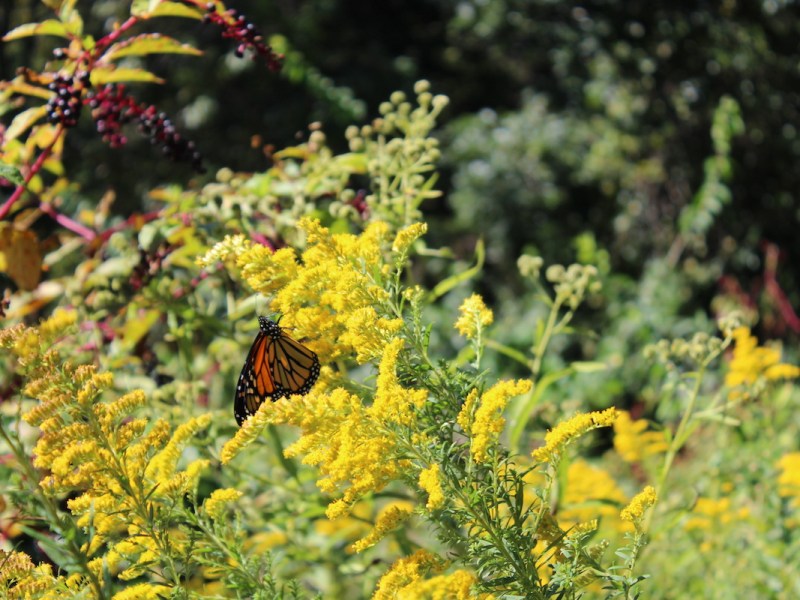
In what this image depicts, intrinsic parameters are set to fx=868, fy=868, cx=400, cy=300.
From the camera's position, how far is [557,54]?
627 centimetres

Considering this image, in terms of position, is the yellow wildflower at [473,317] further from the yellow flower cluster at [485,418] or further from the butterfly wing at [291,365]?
the butterfly wing at [291,365]

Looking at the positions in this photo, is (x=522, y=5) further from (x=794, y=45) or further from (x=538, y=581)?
(x=538, y=581)

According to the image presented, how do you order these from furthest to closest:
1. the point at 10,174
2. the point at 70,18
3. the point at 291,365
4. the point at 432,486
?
the point at 70,18
the point at 291,365
the point at 10,174
the point at 432,486

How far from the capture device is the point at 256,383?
1592 mm

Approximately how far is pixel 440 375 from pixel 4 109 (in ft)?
3.51

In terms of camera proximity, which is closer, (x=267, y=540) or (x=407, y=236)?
(x=407, y=236)

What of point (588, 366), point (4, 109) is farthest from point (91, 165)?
point (588, 366)

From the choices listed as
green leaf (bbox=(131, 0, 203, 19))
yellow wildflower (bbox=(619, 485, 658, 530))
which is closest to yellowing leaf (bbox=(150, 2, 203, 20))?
green leaf (bbox=(131, 0, 203, 19))

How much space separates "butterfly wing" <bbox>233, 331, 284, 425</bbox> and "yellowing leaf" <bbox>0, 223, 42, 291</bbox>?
0.54 metres

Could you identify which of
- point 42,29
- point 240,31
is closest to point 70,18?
point 42,29

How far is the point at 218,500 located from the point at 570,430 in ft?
1.66

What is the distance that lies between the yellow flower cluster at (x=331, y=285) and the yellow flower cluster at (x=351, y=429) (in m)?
0.05

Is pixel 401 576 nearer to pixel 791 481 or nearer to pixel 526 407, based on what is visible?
pixel 526 407

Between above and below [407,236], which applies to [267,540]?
below
